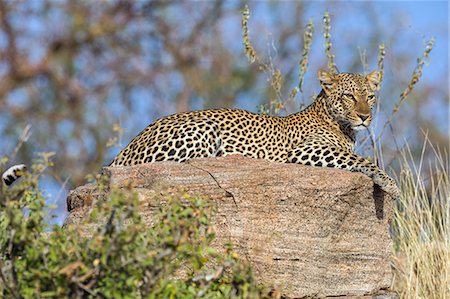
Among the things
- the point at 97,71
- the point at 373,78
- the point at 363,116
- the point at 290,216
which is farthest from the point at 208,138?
the point at 97,71

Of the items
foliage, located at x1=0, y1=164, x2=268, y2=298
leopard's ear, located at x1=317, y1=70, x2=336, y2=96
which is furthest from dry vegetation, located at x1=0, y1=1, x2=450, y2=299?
foliage, located at x1=0, y1=164, x2=268, y2=298

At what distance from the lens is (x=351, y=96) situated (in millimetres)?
10977

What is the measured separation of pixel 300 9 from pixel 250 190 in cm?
2247

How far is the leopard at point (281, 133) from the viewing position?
9.96 m

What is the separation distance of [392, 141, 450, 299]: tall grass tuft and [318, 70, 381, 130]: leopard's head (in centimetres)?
78

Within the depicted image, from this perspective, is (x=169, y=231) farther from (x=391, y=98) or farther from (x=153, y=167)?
(x=391, y=98)

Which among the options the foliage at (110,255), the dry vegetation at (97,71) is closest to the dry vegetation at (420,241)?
the foliage at (110,255)

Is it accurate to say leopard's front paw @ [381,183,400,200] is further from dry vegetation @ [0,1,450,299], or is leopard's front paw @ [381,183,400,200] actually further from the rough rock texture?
dry vegetation @ [0,1,450,299]

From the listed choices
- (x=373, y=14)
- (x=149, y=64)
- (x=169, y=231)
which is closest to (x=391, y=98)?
(x=373, y=14)

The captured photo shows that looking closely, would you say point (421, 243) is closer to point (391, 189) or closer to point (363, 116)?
point (363, 116)

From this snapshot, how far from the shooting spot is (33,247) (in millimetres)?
6145

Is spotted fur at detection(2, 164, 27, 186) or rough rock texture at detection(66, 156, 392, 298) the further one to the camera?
rough rock texture at detection(66, 156, 392, 298)

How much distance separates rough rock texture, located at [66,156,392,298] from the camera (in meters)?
8.37

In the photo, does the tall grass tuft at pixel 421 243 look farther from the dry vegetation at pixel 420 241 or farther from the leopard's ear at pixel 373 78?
the leopard's ear at pixel 373 78
